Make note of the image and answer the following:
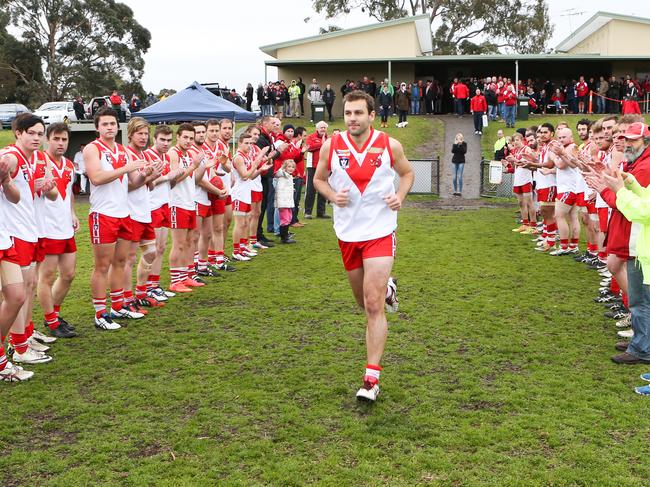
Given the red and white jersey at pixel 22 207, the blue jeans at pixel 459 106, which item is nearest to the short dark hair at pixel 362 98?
the red and white jersey at pixel 22 207

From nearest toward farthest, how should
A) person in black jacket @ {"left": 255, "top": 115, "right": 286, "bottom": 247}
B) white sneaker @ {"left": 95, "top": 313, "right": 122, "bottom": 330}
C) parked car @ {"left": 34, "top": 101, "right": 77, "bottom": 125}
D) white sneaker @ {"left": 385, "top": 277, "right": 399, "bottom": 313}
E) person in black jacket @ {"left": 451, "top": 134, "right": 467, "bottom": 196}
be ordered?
white sneaker @ {"left": 385, "top": 277, "right": 399, "bottom": 313}, white sneaker @ {"left": 95, "top": 313, "right": 122, "bottom": 330}, person in black jacket @ {"left": 255, "top": 115, "right": 286, "bottom": 247}, person in black jacket @ {"left": 451, "top": 134, "right": 467, "bottom": 196}, parked car @ {"left": 34, "top": 101, "right": 77, "bottom": 125}

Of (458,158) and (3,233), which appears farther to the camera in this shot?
(458,158)

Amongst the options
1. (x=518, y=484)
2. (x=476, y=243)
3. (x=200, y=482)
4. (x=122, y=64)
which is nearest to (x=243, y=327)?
(x=200, y=482)

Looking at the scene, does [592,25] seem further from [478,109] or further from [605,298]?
[605,298]

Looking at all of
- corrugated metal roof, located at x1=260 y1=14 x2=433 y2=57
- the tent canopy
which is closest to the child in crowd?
the tent canopy

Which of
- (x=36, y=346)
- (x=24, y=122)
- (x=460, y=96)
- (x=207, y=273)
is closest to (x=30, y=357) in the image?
(x=36, y=346)

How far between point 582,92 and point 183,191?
28899 mm

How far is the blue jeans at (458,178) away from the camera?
21078mm

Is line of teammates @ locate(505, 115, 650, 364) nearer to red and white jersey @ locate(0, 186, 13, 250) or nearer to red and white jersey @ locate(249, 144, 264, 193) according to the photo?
red and white jersey @ locate(249, 144, 264, 193)

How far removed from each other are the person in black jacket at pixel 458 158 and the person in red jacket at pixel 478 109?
837cm

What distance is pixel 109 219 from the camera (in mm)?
7414

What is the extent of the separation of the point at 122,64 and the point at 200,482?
56.9 meters

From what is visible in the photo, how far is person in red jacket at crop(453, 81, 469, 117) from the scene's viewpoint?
108 ft

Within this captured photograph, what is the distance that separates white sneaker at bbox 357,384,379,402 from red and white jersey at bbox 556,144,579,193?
6.77 meters
